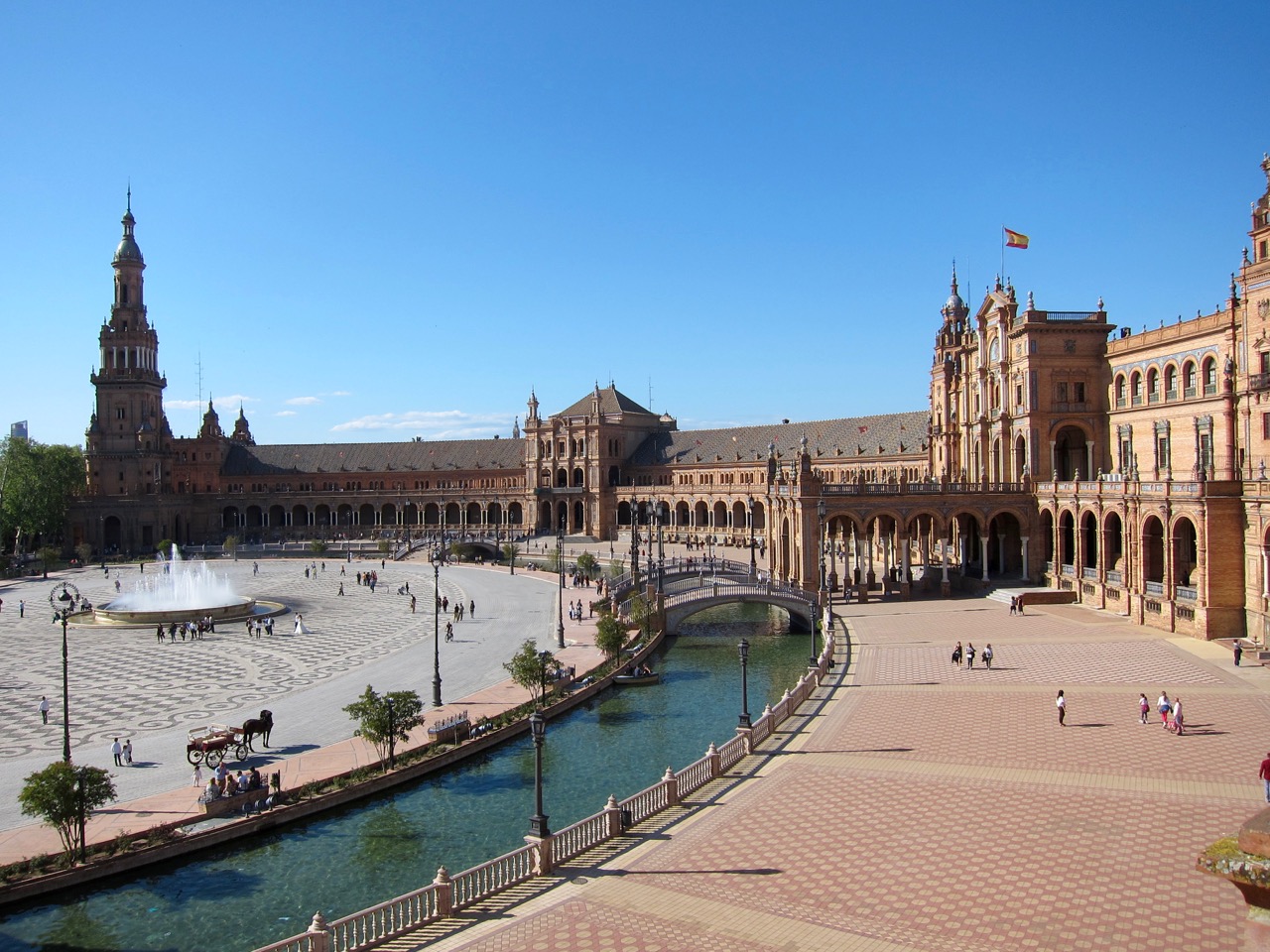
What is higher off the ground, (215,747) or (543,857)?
(215,747)

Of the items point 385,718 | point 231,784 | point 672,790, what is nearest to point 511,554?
point 385,718

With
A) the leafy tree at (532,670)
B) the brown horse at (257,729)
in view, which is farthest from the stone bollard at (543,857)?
the leafy tree at (532,670)

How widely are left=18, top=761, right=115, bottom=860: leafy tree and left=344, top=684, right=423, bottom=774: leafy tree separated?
763 cm

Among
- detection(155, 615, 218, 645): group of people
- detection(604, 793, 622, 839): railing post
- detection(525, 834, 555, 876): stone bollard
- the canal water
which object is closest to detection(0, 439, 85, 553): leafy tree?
detection(155, 615, 218, 645): group of people

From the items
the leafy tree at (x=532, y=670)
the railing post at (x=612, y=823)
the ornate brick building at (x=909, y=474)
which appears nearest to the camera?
the railing post at (x=612, y=823)

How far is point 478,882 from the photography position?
19203mm

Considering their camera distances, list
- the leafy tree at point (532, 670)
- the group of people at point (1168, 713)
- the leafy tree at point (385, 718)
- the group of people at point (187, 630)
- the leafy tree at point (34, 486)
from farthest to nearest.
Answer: the leafy tree at point (34, 486), the group of people at point (187, 630), the leafy tree at point (532, 670), the group of people at point (1168, 713), the leafy tree at point (385, 718)

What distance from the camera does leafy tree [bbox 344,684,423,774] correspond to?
28891 mm

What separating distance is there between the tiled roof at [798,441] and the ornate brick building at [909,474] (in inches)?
13.9

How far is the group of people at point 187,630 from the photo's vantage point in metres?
53.8

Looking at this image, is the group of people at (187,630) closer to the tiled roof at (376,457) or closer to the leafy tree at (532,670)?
the leafy tree at (532,670)

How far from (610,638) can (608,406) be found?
85952 mm

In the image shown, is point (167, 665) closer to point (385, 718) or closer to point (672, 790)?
point (385, 718)

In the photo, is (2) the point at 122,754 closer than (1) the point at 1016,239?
Yes
